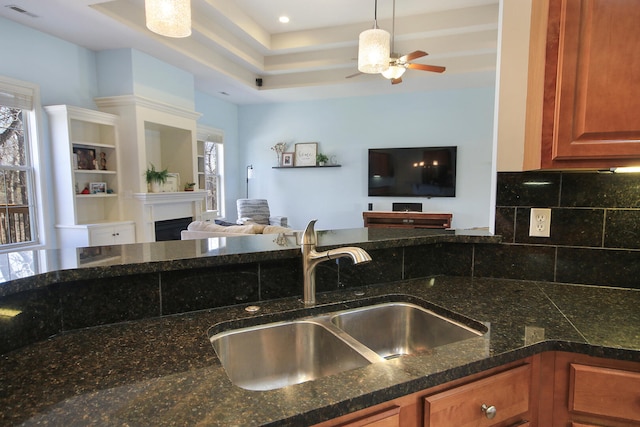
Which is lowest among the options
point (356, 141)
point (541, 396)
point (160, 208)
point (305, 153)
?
point (541, 396)

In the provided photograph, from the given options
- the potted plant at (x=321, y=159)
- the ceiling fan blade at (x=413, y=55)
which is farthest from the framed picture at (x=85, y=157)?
the ceiling fan blade at (x=413, y=55)

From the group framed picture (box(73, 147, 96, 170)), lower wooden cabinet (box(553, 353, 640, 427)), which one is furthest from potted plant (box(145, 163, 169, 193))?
lower wooden cabinet (box(553, 353, 640, 427))

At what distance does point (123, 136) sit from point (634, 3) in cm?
452

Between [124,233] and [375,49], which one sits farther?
[124,233]

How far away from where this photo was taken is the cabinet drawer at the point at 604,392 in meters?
0.91

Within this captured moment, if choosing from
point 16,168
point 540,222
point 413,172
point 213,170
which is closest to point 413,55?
point 540,222

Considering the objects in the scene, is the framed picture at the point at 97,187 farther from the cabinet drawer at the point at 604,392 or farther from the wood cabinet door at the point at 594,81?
the cabinet drawer at the point at 604,392

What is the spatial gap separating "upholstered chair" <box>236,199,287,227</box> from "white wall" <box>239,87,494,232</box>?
2.08ft

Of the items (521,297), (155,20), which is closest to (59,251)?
(155,20)

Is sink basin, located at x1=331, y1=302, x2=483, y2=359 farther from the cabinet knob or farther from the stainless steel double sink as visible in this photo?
the cabinet knob

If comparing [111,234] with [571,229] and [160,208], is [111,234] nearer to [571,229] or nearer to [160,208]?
[160,208]

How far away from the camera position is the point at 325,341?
1107 mm

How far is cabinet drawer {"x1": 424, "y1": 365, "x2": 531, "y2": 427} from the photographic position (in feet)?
2.65

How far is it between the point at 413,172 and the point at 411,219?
84 centimetres
